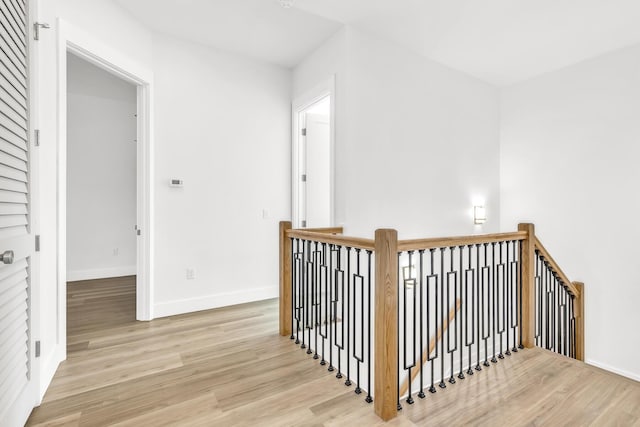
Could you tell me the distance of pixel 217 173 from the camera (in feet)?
11.8

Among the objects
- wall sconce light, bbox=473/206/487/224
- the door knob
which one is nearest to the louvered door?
the door knob

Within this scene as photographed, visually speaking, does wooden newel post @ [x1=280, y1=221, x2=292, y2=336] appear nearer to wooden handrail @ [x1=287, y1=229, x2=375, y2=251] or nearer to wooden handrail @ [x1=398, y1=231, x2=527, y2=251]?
wooden handrail @ [x1=287, y1=229, x2=375, y2=251]

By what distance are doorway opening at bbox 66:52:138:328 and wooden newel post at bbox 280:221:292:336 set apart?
9.78 ft

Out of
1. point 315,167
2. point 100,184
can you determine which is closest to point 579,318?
point 315,167

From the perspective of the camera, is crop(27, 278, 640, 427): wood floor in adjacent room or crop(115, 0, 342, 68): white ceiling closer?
crop(27, 278, 640, 427): wood floor in adjacent room

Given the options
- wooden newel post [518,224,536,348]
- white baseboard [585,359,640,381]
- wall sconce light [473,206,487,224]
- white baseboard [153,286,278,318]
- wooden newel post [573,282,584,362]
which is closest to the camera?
wooden newel post [518,224,536,348]

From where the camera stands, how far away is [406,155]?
3604 millimetres

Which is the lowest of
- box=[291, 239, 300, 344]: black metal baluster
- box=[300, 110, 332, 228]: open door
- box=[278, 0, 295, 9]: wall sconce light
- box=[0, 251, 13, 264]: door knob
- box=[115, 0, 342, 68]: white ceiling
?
box=[291, 239, 300, 344]: black metal baluster

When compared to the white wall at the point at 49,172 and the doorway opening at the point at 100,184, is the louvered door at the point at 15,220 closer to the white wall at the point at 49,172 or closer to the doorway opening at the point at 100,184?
the white wall at the point at 49,172

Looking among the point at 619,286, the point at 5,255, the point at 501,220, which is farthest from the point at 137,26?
the point at 619,286

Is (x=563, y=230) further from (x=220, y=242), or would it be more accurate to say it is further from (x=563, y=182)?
(x=220, y=242)

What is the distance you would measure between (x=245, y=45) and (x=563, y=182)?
13.7 ft

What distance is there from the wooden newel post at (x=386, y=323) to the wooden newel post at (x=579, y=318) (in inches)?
120

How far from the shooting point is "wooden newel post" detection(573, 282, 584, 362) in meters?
3.58
